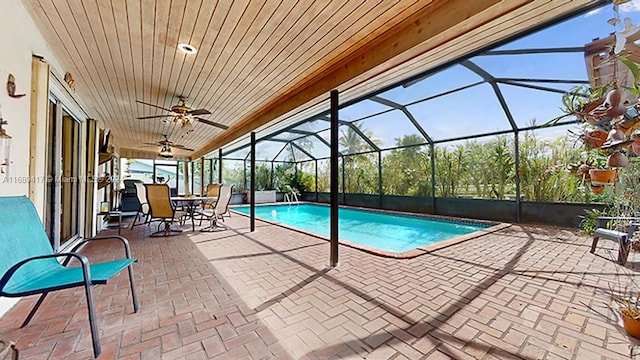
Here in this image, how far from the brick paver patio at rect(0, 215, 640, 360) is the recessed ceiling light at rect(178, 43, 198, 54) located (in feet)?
8.09

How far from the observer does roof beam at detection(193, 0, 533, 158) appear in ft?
5.95

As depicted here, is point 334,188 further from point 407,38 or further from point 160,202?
point 160,202

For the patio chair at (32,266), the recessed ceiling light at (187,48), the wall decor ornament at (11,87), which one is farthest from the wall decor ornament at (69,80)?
the patio chair at (32,266)

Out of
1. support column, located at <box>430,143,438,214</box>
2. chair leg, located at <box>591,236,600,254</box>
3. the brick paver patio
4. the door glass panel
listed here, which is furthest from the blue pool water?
the door glass panel

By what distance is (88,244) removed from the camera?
4.34 m

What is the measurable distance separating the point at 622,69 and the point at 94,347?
4.68 metres

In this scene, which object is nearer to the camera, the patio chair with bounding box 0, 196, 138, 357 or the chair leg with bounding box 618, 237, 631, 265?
the patio chair with bounding box 0, 196, 138, 357

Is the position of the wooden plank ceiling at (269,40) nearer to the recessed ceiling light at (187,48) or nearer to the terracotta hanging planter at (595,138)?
the recessed ceiling light at (187,48)

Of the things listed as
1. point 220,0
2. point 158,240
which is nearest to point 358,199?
point 158,240

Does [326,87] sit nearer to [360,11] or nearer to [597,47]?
[360,11]

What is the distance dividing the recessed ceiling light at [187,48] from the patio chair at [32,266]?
189 cm

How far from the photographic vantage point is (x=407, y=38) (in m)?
2.27

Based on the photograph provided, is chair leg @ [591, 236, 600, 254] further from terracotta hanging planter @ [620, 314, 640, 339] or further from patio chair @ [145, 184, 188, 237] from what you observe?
patio chair @ [145, 184, 188, 237]

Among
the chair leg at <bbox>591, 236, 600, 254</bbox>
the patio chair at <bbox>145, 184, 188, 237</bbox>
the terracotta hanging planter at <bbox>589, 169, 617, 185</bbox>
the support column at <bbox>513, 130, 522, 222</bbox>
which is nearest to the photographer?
the terracotta hanging planter at <bbox>589, 169, 617, 185</bbox>
